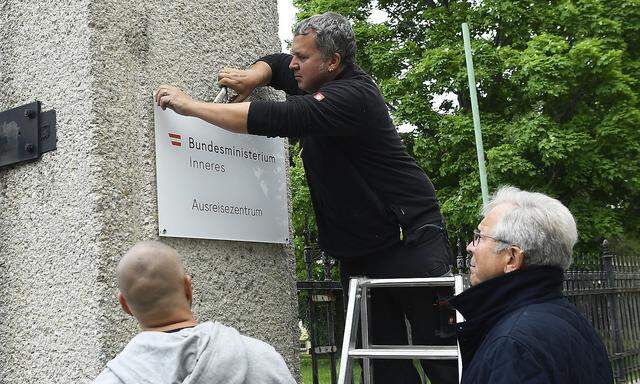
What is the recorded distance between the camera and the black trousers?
3.29 m

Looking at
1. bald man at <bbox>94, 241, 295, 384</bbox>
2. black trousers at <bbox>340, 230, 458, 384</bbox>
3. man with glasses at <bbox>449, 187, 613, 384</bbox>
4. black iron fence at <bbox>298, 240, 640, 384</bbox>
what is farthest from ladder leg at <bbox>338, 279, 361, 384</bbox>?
black iron fence at <bbox>298, 240, 640, 384</bbox>

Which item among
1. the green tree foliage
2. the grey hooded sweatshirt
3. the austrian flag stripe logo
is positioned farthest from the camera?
the green tree foliage

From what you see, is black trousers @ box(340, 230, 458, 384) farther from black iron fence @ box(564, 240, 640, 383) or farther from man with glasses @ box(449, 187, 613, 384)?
black iron fence @ box(564, 240, 640, 383)

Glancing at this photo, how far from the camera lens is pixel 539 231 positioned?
229 centimetres

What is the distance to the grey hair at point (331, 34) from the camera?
3283mm

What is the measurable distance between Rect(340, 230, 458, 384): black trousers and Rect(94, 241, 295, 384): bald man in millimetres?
1399

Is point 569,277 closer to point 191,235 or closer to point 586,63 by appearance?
point 191,235

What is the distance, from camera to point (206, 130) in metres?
3.27

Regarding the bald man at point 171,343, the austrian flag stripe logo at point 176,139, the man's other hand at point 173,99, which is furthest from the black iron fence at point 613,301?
the bald man at point 171,343

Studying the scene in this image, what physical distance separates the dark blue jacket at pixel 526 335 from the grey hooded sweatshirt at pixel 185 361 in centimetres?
62

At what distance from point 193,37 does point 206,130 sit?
42 centimetres

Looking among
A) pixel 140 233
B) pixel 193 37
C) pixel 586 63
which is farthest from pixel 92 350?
pixel 586 63

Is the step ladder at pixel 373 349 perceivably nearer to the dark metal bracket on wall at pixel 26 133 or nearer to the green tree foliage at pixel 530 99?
the dark metal bracket on wall at pixel 26 133

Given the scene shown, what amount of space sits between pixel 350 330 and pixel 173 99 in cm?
118
